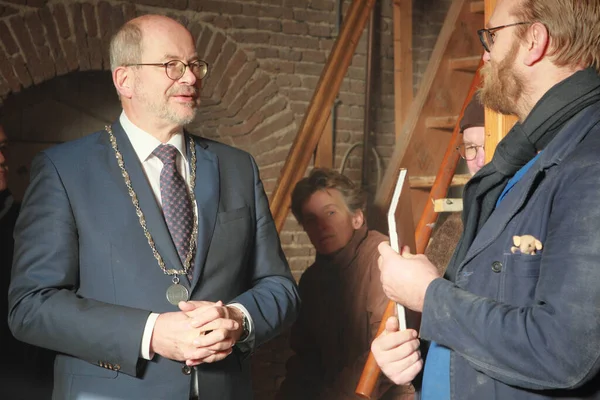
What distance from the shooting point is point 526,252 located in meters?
1.60

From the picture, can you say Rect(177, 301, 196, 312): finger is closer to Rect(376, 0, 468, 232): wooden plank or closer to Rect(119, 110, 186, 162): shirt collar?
Rect(119, 110, 186, 162): shirt collar

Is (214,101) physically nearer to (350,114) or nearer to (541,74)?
(350,114)

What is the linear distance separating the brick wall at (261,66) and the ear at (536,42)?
12.5 feet

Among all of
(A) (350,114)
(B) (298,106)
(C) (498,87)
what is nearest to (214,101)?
(B) (298,106)

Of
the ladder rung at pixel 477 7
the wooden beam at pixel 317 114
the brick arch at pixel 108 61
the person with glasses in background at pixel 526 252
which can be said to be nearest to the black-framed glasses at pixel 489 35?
the person with glasses in background at pixel 526 252

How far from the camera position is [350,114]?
6.02 metres

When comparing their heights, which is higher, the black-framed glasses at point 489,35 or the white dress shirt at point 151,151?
the black-framed glasses at point 489,35

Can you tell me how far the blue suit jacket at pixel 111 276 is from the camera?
2189 millimetres

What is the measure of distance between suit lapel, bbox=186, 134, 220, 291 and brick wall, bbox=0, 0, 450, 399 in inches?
103

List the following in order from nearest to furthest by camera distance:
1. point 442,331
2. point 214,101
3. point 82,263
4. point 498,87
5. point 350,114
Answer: point 442,331
point 498,87
point 82,263
point 214,101
point 350,114

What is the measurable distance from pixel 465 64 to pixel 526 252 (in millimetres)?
2896

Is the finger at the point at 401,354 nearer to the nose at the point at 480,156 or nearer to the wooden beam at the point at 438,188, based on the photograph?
the wooden beam at the point at 438,188

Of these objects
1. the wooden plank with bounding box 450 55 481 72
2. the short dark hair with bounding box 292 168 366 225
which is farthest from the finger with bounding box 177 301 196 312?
the wooden plank with bounding box 450 55 481 72

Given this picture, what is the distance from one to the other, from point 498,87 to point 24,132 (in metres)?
4.64
